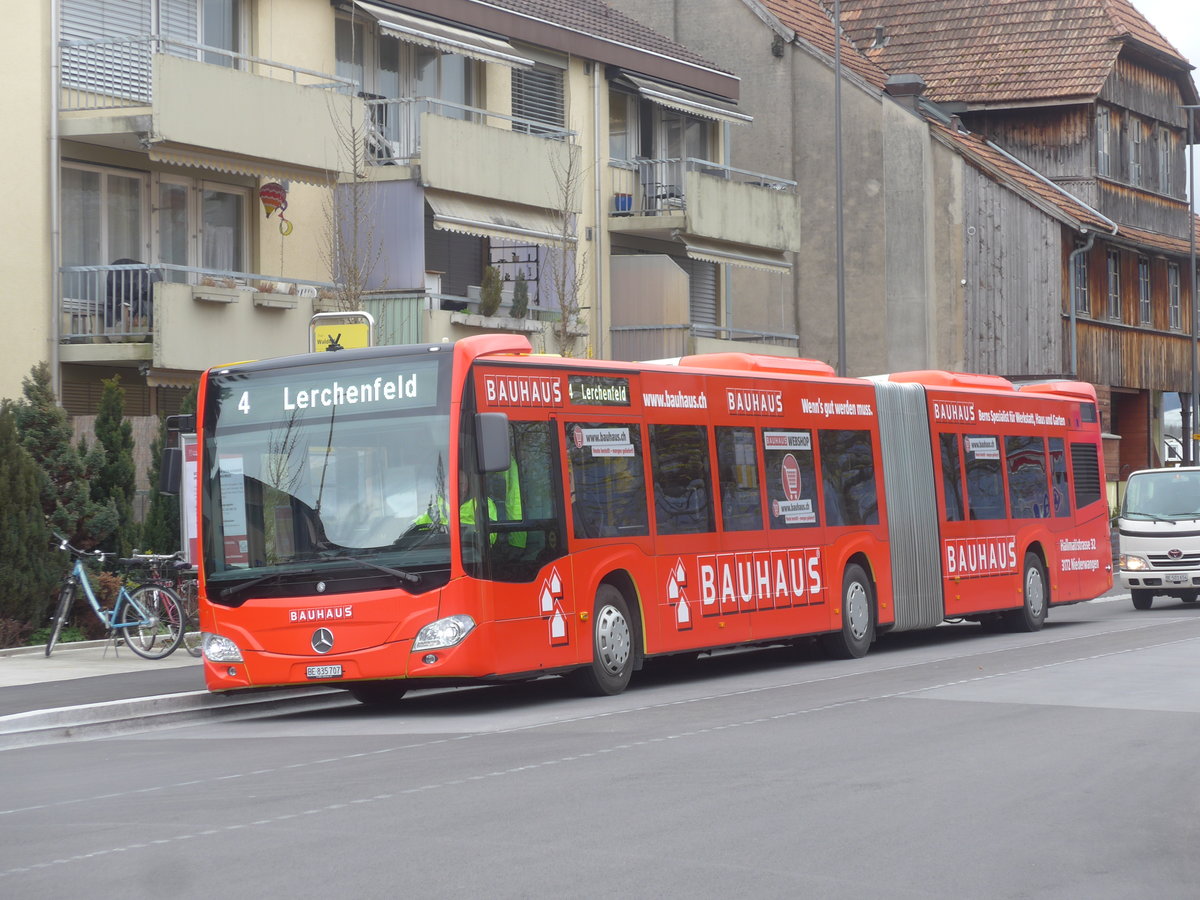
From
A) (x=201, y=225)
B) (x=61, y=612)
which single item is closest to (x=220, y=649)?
(x=61, y=612)

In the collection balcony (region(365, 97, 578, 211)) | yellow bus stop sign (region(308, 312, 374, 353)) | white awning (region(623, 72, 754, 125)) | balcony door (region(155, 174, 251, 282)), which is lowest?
yellow bus stop sign (region(308, 312, 374, 353))

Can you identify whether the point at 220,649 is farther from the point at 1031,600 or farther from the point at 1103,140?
the point at 1103,140

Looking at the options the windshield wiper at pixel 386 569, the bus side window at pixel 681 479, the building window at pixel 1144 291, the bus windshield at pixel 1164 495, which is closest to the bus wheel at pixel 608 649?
the bus side window at pixel 681 479

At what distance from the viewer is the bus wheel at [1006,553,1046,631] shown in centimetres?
2455

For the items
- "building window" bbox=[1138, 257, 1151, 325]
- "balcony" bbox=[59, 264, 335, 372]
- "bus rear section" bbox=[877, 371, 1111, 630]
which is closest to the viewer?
"bus rear section" bbox=[877, 371, 1111, 630]

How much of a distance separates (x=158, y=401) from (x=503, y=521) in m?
13.2

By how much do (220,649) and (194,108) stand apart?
11.8 meters

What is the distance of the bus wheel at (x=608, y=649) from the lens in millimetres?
16125

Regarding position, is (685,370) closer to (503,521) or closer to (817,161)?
(503,521)

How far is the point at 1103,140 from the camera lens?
164 ft

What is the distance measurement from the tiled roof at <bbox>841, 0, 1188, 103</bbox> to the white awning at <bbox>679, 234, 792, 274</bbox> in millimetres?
12540

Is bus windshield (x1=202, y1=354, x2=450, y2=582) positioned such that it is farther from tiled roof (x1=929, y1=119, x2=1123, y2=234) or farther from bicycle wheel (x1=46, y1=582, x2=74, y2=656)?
tiled roof (x1=929, y1=119, x2=1123, y2=234)

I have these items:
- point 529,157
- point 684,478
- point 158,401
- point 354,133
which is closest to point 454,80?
point 529,157

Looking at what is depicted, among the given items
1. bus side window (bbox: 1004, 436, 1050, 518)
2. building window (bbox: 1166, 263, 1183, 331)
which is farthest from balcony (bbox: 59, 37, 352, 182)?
building window (bbox: 1166, 263, 1183, 331)
